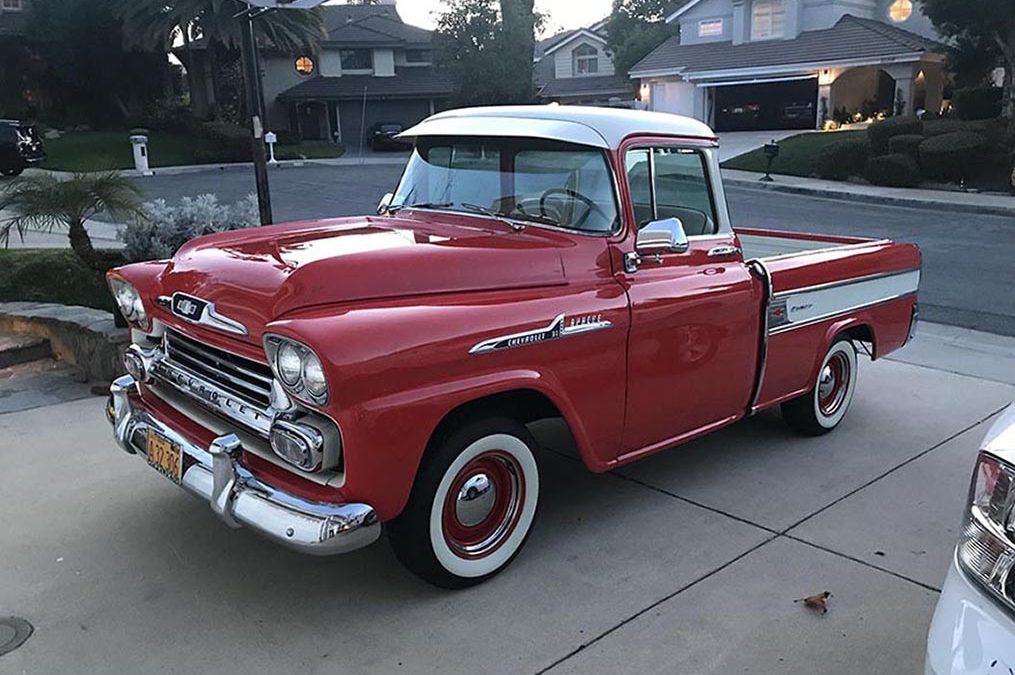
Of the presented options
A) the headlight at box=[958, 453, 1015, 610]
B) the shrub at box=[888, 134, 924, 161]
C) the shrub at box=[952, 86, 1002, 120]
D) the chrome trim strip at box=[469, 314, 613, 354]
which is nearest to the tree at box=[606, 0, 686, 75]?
the shrub at box=[952, 86, 1002, 120]

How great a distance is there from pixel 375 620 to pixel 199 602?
28.6 inches

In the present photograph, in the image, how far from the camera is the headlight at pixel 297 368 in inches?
115

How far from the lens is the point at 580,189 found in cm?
398

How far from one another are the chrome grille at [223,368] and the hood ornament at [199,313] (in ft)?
0.38

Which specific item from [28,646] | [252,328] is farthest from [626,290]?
[28,646]

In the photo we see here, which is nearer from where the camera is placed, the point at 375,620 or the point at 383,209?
the point at 375,620

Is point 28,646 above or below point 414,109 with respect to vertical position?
below

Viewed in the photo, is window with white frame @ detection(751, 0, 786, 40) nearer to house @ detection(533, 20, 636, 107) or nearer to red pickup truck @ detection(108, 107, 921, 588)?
house @ detection(533, 20, 636, 107)

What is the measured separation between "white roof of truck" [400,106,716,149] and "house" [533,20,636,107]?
149 feet

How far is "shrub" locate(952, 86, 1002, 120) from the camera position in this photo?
24078 mm

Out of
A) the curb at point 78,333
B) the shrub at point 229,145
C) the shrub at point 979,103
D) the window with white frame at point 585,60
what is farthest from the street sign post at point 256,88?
the window with white frame at point 585,60

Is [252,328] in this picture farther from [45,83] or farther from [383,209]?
[45,83]

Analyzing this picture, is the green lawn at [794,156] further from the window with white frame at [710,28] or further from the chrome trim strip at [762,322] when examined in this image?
the chrome trim strip at [762,322]

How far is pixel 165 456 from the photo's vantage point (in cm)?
349
